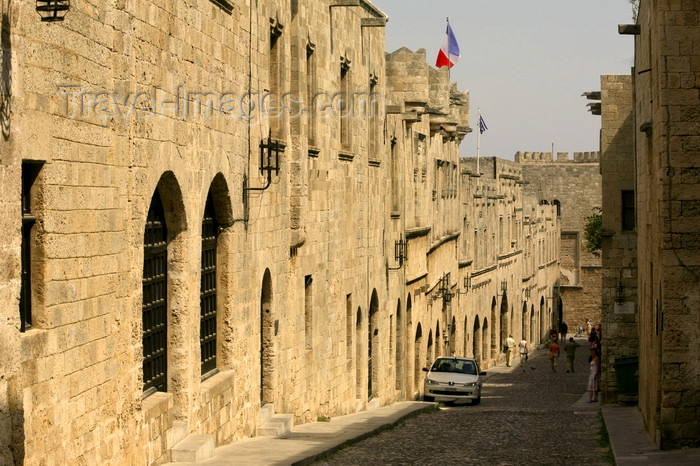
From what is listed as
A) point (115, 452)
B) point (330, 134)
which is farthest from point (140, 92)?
point (330, 134)

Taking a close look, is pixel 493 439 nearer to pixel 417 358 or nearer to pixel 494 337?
pixel 417 358

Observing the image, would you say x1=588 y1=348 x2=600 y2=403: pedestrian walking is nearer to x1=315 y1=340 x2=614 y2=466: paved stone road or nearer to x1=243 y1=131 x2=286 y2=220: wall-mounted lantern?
x1=315 y1=340 x2=614 y2=466: paved stone road

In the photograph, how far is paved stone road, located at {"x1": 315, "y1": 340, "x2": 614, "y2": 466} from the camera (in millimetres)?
15914

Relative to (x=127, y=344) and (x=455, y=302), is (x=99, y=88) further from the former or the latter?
(x=455, y=302)

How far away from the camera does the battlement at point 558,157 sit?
85.4 metres

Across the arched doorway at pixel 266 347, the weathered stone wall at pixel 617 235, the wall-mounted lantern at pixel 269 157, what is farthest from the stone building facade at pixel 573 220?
the wall-mounted lantern at pixel 269 157

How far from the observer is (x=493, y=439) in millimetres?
19125

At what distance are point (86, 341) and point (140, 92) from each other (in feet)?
8.31

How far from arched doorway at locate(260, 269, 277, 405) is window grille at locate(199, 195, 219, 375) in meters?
2.48

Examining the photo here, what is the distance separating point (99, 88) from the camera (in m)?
9.99

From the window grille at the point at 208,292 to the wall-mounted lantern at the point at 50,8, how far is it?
5.70 metres

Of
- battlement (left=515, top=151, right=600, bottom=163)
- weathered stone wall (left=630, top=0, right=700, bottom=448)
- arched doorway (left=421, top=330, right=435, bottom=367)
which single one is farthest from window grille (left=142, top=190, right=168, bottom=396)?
battlement (left=515, top=151, right=600, bottom=163)

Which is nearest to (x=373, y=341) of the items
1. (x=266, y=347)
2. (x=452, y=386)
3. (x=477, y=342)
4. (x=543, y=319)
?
(x=452, y=386)

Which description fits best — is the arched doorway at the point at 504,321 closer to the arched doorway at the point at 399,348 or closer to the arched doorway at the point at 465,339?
the arched doorway at the point at 465,339
